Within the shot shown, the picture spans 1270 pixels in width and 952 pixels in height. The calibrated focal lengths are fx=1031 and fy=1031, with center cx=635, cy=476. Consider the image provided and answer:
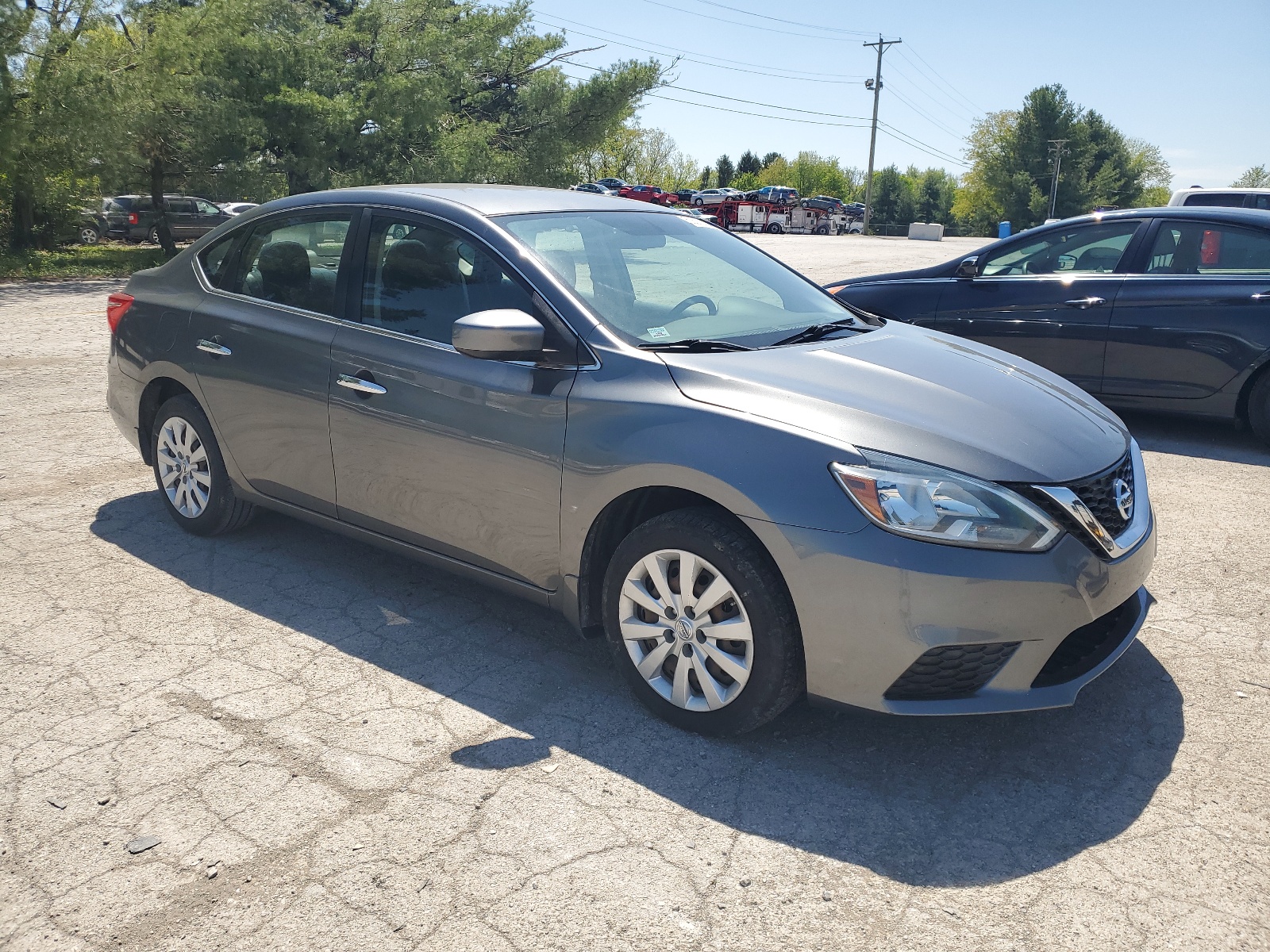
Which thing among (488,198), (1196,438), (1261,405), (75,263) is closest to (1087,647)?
(488,198)

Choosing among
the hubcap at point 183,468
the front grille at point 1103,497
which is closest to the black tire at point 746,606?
the front grille at point 1103,497

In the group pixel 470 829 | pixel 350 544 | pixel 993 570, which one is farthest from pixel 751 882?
pixel 350 544

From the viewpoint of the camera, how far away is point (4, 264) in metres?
20.0

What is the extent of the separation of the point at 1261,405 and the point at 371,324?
581 centimetres

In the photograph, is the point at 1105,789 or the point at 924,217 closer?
the point at 1105,789

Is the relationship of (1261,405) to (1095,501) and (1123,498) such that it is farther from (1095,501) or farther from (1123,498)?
(1095,501)

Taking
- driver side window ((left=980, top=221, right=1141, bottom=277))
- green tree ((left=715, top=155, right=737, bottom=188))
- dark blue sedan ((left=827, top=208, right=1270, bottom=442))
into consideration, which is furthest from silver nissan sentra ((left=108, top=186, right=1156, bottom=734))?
green tree ((left=715, top=155, right=737, bottom=188))

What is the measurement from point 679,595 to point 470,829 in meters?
0.91

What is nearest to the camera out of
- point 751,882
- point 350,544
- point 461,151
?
point 751,882

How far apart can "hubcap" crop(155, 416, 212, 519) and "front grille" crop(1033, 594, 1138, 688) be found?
369cm

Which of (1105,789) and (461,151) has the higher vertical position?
(461,151)

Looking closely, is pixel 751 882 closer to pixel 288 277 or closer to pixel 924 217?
pixel 288 277

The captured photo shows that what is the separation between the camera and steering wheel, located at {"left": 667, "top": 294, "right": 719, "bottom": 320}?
12.4ft

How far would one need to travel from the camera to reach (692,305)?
3.86 m
